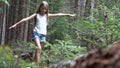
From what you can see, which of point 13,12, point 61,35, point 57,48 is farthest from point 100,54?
point 13,12

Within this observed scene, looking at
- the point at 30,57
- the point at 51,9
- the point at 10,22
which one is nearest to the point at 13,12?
the point at 10,22

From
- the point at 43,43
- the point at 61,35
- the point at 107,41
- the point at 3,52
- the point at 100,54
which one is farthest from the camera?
the point at 61,35

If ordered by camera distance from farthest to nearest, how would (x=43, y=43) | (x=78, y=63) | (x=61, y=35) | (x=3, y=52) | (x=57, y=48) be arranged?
(x=61, y=35) → (x=43, y=43) → (x=57, y=48) → (x=3, y=52) → (x=78, y=63)

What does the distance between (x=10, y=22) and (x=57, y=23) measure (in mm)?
2918

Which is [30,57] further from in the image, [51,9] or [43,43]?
[51,9]

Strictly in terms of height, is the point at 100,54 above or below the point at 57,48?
above

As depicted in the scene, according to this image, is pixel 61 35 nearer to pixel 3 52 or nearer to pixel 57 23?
pixel 57 23

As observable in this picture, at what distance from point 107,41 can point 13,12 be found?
377 inches

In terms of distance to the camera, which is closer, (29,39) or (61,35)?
(61,35)

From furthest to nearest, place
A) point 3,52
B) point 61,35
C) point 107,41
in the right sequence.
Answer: point 61,35 < point 107,41 < point 3,52

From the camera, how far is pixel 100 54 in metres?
2.48

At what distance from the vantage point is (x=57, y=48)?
871 centimetres

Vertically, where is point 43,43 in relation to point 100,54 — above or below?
below

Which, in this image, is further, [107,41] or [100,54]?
[107,41]
